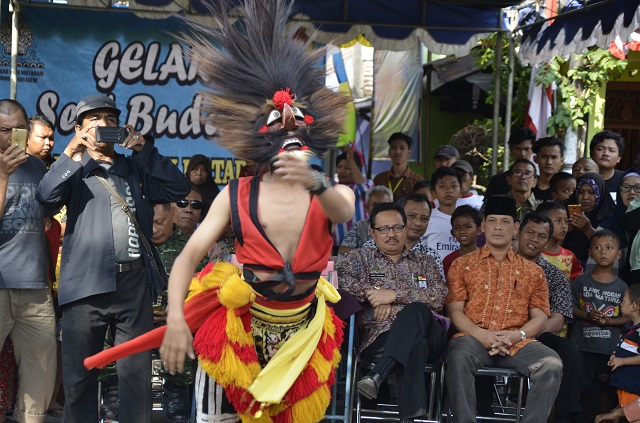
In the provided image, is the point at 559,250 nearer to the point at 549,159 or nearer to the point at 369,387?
the point at 549,159

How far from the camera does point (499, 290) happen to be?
21.1ft

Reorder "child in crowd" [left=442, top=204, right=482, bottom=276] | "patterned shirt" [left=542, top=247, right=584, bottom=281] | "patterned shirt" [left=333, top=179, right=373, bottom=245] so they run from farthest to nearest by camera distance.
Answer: "patterned shirt" [left=333, top=179, right=373, bottom=245], "child in crowd" [left=442, top=204, right=482, bottom=276], "patterned shirt" [left=542, top=247, right=584, bottom=281]

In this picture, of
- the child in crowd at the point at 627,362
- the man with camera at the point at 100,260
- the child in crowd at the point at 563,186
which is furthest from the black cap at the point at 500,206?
the man with camera at the point at 100,260

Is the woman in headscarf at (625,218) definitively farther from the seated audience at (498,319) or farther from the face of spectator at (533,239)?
the seated audience at (498,319)

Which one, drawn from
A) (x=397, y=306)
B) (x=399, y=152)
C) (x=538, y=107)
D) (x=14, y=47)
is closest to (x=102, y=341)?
(x=397, y=306)

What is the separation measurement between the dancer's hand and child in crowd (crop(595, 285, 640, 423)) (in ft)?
12.4

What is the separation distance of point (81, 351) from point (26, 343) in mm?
804

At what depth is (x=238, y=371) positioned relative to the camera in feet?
13.5

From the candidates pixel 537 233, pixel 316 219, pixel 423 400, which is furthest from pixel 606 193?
pixel 316 219

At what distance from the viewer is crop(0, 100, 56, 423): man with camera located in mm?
5664

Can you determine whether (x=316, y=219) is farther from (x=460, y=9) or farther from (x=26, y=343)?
(x=460, y=9)

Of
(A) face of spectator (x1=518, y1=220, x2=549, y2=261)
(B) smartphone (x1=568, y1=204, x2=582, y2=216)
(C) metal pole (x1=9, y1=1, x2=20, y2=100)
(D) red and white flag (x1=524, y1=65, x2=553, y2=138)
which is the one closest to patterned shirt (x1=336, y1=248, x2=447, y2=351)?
(A) face of spectator (x1=518, y1=220, x2=549, y2=261)

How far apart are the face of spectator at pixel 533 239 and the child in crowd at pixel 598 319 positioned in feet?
1.36

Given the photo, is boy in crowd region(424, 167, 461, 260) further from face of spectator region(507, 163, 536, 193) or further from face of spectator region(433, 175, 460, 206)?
face of spectator region(507, 163, 536, 193)
